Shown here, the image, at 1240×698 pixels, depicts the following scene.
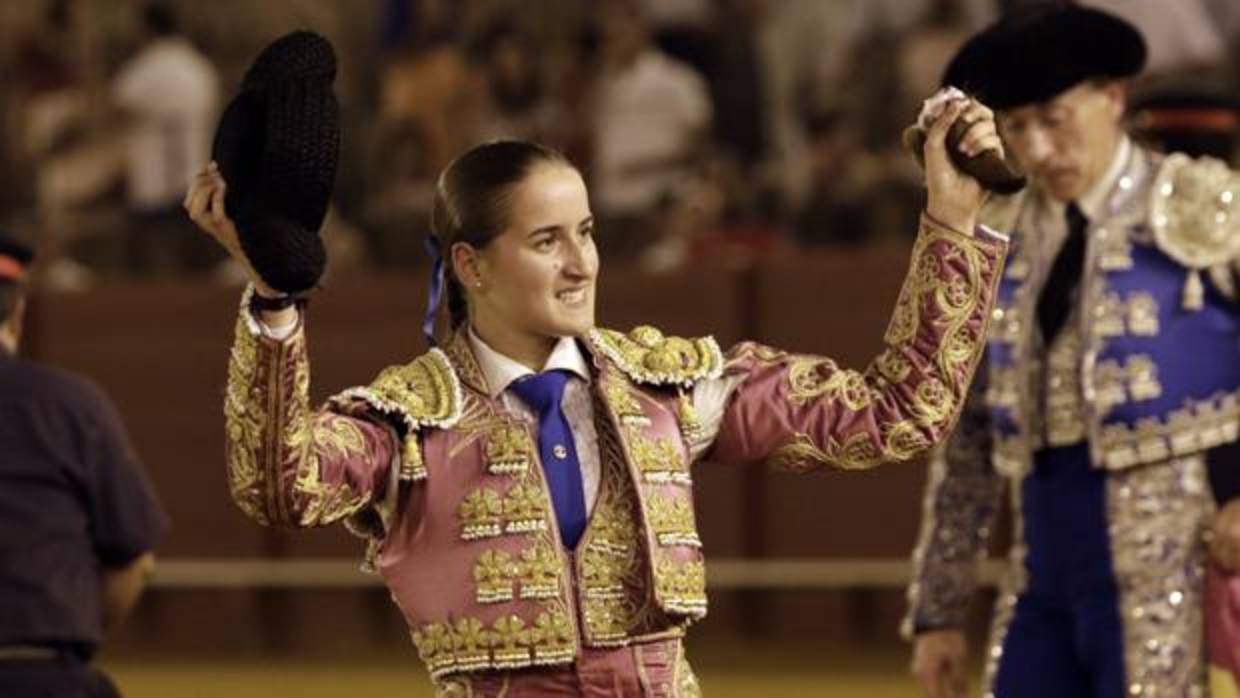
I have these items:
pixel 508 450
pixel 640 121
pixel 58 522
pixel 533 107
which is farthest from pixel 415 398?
pixel 533 107

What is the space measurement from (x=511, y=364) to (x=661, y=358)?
19cm

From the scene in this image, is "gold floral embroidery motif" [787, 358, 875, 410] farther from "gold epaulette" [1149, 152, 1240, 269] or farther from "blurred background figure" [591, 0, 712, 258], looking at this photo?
"blurred background figure" [591, 0, 712, 258]

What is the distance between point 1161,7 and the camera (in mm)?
9305

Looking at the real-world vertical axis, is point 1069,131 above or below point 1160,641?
above

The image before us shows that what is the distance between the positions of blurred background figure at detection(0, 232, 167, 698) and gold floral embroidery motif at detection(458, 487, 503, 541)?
1.32ft

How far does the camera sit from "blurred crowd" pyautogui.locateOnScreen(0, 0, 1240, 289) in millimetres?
10484

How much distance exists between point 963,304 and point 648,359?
1.33 feet

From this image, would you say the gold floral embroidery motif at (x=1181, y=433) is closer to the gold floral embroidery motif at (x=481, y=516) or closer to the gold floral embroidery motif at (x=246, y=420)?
the gold floral embroidery motif at (x=481, y=516)

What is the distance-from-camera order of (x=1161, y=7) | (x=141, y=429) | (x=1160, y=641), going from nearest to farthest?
(x=1160, y=641)
(x=1161, y=7)
(x=141, y=429)

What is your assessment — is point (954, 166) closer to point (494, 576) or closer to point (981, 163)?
point (981, 163)

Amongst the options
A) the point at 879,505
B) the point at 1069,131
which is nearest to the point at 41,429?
the point at 1069,131

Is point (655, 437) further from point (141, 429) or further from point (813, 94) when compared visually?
point (141, 429)

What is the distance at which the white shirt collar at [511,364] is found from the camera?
13.8 ft

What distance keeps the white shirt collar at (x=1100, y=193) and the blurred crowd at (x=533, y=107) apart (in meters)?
3.93
